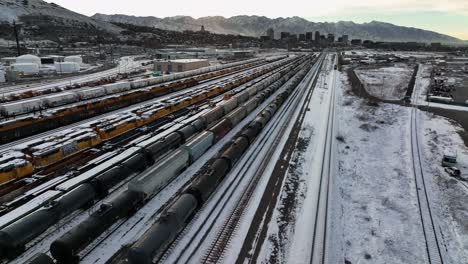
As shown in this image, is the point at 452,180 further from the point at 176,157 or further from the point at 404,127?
the point at 176,157

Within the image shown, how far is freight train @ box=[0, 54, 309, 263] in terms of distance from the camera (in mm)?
16609

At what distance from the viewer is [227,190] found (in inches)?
1000

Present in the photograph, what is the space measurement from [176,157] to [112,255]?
960 cm

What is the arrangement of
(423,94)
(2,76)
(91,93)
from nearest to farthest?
(91,93)
(423,94)
(2,76)

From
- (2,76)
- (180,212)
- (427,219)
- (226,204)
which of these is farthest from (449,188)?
(2,76)

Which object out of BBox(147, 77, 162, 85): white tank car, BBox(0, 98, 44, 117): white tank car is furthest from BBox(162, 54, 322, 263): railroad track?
BBox(147, 77, 162, 85): white tank car

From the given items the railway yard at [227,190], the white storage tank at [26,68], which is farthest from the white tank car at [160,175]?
the white storage tank at [26,68]

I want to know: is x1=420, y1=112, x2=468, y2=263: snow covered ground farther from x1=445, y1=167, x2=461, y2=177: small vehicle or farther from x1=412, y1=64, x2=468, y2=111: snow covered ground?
x1=412, y1=64, x2=468, y2=111: snow covered ground

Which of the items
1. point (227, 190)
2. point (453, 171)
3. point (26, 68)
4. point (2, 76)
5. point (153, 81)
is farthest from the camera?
point (26, 68)

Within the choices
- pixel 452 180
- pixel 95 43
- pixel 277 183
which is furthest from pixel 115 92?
pixel 95 43

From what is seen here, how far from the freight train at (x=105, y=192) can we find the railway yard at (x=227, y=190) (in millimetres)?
80

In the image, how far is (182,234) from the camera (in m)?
19.7

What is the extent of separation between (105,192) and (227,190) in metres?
9.14

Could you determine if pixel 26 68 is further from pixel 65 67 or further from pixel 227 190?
pixel 227 190
